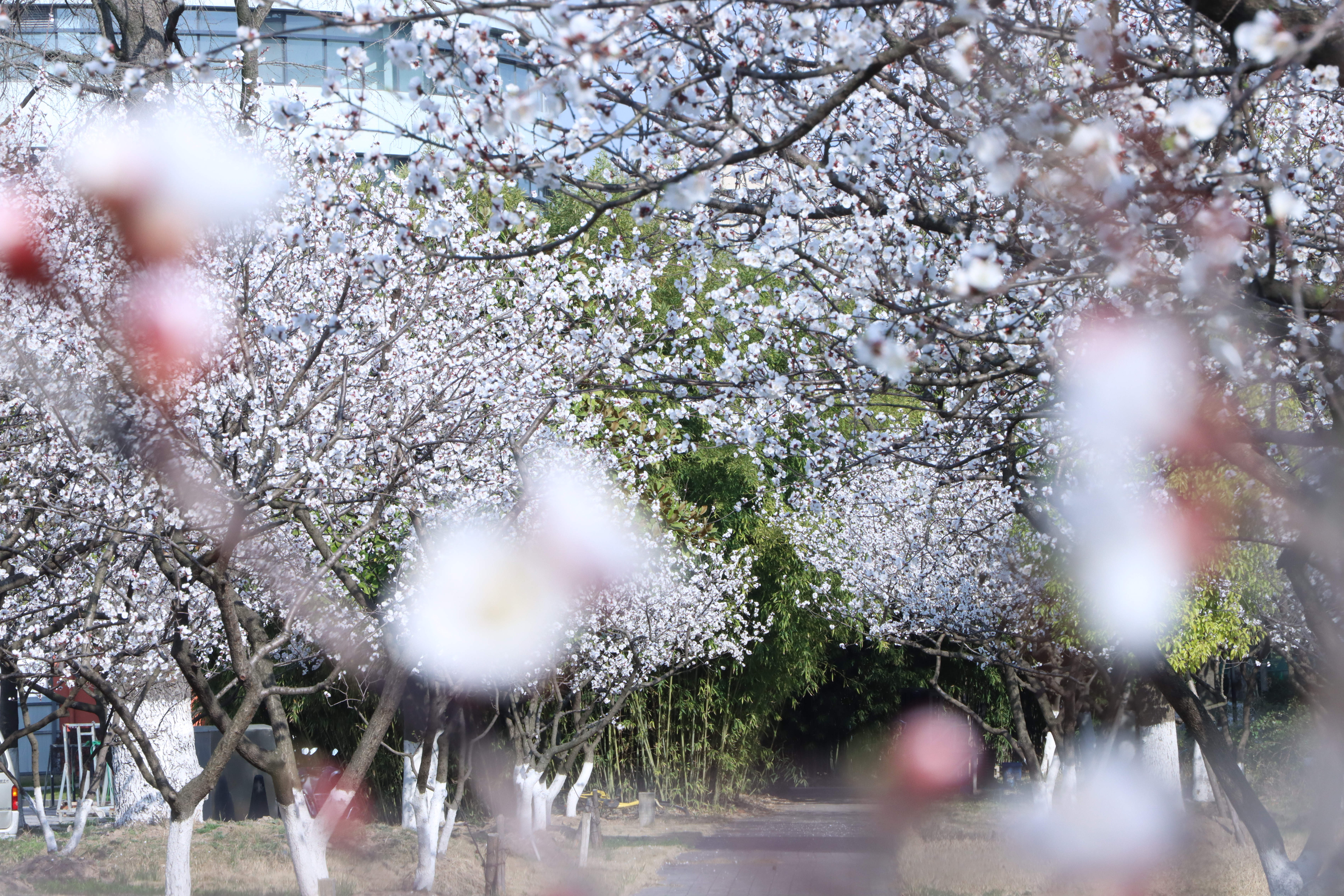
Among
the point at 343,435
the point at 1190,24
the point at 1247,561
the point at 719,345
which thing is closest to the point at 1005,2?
the point at 1190,24

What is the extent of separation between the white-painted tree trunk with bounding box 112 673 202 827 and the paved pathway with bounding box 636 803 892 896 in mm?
8034

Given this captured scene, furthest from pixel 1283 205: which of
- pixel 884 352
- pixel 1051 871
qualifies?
pixel 1051 871

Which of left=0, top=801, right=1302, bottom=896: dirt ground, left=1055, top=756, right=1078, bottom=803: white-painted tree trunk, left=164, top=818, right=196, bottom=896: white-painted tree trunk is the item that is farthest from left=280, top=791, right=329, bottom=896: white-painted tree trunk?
left=1055, top=756, right=1078, bottom=803: white-painted tree trunk

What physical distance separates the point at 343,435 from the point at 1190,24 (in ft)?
18.7

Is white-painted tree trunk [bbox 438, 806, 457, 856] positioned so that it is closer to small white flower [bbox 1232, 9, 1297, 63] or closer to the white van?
the white van

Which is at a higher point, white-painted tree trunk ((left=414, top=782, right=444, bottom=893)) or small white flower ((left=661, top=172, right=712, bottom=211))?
small white flower ((left=661, top=172, right=712, bottom=211))

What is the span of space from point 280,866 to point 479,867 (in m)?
2.37

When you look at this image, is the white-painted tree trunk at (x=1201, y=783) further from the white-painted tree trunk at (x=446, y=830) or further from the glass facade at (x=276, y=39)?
the glass facade at (x=276, y=39)

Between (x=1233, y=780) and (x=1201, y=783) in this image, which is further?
(x=1201, y=783)

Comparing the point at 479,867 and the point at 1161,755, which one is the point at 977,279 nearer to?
the point at 479,867

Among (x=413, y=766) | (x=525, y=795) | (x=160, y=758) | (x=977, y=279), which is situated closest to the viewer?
(x=977, y=279)

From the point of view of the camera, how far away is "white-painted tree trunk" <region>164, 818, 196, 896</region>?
357 inches

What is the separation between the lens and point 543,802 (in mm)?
17719

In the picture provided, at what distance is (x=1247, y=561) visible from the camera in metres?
14.8
